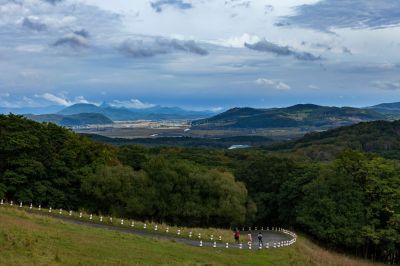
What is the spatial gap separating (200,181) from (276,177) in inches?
897

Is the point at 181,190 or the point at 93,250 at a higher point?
the point at 93,250

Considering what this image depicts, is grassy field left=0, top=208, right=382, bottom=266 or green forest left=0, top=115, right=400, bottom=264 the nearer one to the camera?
grassy field left=0, top=208, right=382, bottom=266

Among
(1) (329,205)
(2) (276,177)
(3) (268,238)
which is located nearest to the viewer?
(3) (268,238)

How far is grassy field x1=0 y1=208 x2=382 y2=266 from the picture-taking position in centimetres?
2400

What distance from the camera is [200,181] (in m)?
65.4

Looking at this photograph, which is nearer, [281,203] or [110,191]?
[110,191]

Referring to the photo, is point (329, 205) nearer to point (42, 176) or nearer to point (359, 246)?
point (359, 246)

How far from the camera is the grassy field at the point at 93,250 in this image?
24.0 metres

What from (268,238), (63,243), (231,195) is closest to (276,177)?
(231,195)

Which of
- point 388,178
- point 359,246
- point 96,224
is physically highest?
point 388,178

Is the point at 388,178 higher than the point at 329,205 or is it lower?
higher

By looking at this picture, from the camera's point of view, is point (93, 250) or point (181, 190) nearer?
point (93, 250)

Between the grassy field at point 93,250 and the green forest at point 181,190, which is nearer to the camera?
the grassy field at point 93,250

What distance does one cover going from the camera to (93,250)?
27.8 metres
